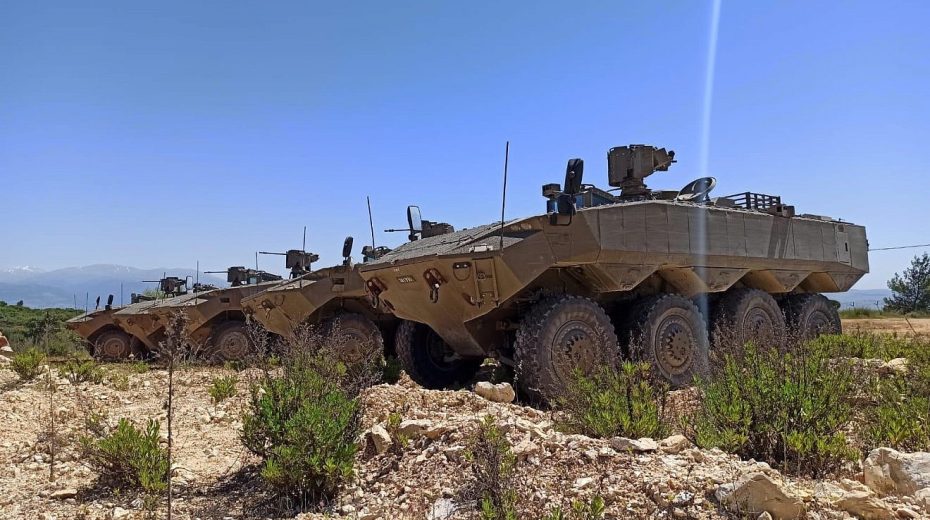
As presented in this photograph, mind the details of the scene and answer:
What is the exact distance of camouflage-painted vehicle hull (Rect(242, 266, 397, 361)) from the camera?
429 inches

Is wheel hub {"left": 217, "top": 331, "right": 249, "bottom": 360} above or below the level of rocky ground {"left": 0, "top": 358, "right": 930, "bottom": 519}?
above

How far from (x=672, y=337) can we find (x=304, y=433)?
17.8 feet

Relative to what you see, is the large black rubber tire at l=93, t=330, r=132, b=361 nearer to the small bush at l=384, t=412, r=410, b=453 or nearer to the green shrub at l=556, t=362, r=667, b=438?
the small bush at l=384, t=412, r=410, b=453

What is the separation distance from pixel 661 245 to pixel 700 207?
954 mm

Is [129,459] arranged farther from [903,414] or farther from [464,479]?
[903,414]

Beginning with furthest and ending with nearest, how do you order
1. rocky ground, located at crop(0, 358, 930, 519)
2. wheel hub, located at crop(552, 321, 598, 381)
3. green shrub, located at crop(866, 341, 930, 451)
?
wheel hub, located at crop(552, 321, 598, 381)
green shrub, located at crop(866, 341, 930, 451)
rocky ground, located at crop(0, 358, 930, 519)

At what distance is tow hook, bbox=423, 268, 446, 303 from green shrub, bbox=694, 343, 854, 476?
10.8 feet

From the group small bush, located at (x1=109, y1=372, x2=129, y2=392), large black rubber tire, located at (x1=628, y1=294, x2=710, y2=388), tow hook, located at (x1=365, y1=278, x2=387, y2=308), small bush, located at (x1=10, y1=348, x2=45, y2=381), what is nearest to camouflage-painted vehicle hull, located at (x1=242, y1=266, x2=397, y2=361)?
tow hook, located at (x1=365, y1=278, x2=387, y2=308)

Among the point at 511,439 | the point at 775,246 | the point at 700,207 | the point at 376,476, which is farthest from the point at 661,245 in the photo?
the point at 376,476

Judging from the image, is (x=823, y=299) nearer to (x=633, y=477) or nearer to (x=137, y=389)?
(x=633, y=477)

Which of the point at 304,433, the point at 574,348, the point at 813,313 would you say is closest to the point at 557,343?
the point at 574,348

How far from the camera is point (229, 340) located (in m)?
15.6

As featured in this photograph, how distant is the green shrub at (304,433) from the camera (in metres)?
4.07

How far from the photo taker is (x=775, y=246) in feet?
32.2
